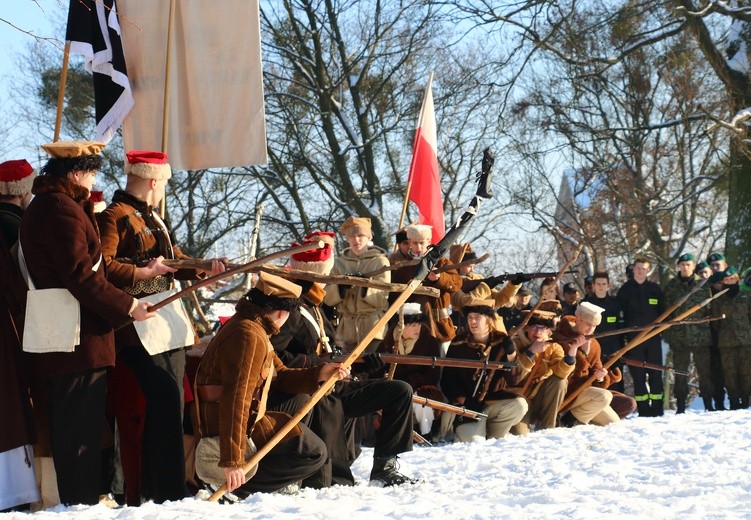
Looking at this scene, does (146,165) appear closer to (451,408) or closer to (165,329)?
(165,329)

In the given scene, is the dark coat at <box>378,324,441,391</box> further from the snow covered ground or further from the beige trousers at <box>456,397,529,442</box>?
the snow covered ground

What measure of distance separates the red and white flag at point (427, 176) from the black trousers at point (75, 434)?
6.17 metres

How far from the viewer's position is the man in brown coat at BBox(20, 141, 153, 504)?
5344 millimetres

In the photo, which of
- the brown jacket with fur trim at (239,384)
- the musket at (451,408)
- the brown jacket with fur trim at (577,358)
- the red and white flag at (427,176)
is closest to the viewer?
the brown jacket with fur trim at (239,384)

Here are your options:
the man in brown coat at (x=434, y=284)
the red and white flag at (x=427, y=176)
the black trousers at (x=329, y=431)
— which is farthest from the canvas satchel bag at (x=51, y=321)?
the red and white flag at (x=427, y=176)

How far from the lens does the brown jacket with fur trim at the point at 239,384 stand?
5625 millimetres

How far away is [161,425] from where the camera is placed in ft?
18.6

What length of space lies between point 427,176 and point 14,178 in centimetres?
593

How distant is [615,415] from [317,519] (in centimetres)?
582

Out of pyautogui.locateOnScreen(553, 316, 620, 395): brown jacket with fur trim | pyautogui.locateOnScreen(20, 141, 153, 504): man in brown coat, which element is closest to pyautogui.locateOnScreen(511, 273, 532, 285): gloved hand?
pyautogui.locateOnScreen(553, 316, 620, 395): brown jacket with fur trim

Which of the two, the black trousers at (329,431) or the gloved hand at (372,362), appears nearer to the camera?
the black trousers at (329,431)

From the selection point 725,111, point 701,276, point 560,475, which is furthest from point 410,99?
point 560,475

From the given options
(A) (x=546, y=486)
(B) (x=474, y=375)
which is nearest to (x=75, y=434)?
(A) (x=546, y=486)

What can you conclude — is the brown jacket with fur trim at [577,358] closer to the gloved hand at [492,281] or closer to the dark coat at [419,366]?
the gloved hand at [492,281]
